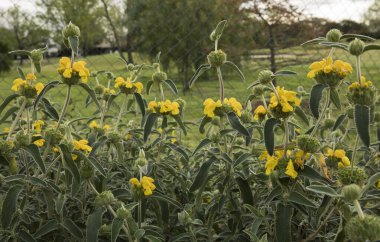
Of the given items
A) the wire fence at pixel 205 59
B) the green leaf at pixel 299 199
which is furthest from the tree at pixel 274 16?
the green leaf at pixel 299 199

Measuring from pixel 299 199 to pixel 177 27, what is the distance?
117 inches

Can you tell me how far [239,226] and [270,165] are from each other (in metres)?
0.21

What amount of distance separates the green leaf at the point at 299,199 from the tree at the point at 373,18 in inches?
177

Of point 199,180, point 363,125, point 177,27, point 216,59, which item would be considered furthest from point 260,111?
point 177,27

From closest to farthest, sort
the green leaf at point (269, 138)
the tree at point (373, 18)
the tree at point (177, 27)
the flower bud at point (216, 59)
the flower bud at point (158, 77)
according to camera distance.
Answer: the green leaf at point (269, 138), the flower bud at point (216, 59), the flower bud at point (158, 77), the tree at point (177, 27), the tree at point (373, 18)

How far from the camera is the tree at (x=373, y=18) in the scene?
4844 millimetres

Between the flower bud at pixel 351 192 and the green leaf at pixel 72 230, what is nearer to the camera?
the flower bud at pixel 351 192

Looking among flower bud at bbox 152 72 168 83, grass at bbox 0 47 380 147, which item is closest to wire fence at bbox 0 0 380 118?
grass at bbox 0 47 380 147

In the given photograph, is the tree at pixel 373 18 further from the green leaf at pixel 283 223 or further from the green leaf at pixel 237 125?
the green leaf at pixel 283 223

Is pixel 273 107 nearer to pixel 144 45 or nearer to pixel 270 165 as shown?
pixel 270 165

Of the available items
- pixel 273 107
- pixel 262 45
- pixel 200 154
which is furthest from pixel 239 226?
pixel 262 45

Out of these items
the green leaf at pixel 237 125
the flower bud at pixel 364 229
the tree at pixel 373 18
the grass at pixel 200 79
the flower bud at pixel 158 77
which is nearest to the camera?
the flower bud at pixel 364 229

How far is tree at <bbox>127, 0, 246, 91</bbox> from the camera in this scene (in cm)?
350

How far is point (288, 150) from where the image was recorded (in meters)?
0.97
